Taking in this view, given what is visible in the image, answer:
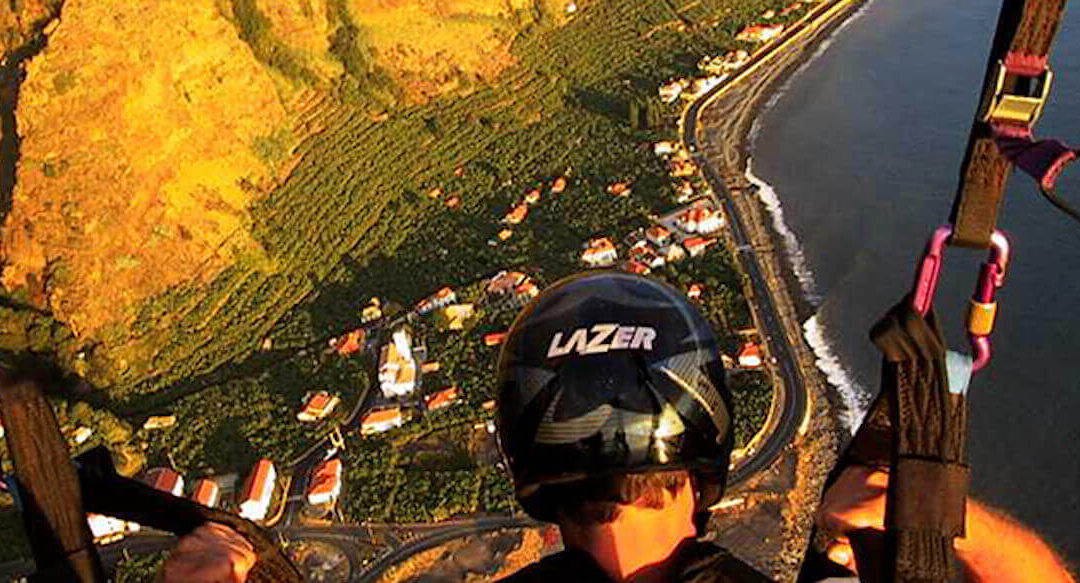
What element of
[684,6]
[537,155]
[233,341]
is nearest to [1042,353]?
[537,155]

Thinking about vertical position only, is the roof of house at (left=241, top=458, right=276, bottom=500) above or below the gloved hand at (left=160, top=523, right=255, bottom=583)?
below

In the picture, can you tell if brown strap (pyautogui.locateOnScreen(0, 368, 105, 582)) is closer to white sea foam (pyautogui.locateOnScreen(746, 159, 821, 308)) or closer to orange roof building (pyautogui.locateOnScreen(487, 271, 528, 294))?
white sea foam (pyautogui.locateOnScreen(746, 159, 821, 308))

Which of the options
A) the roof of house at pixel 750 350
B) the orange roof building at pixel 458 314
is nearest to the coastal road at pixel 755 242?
the roof of house at pixel 750 350

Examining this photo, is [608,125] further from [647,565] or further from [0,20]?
[647,565]

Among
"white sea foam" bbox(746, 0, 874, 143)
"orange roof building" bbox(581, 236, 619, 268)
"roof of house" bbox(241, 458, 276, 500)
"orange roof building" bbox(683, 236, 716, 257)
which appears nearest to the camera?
"roof of house" bbox(241, 458, 276, 500)

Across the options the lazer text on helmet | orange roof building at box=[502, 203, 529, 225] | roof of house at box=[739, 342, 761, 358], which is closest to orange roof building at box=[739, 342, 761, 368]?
roof of house at box=[739, 342, 761, 358]

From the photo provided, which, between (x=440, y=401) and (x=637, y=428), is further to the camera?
(x=440, y=401)

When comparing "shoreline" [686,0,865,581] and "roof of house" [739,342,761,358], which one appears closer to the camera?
"shoreline" [686,0,865,581]
